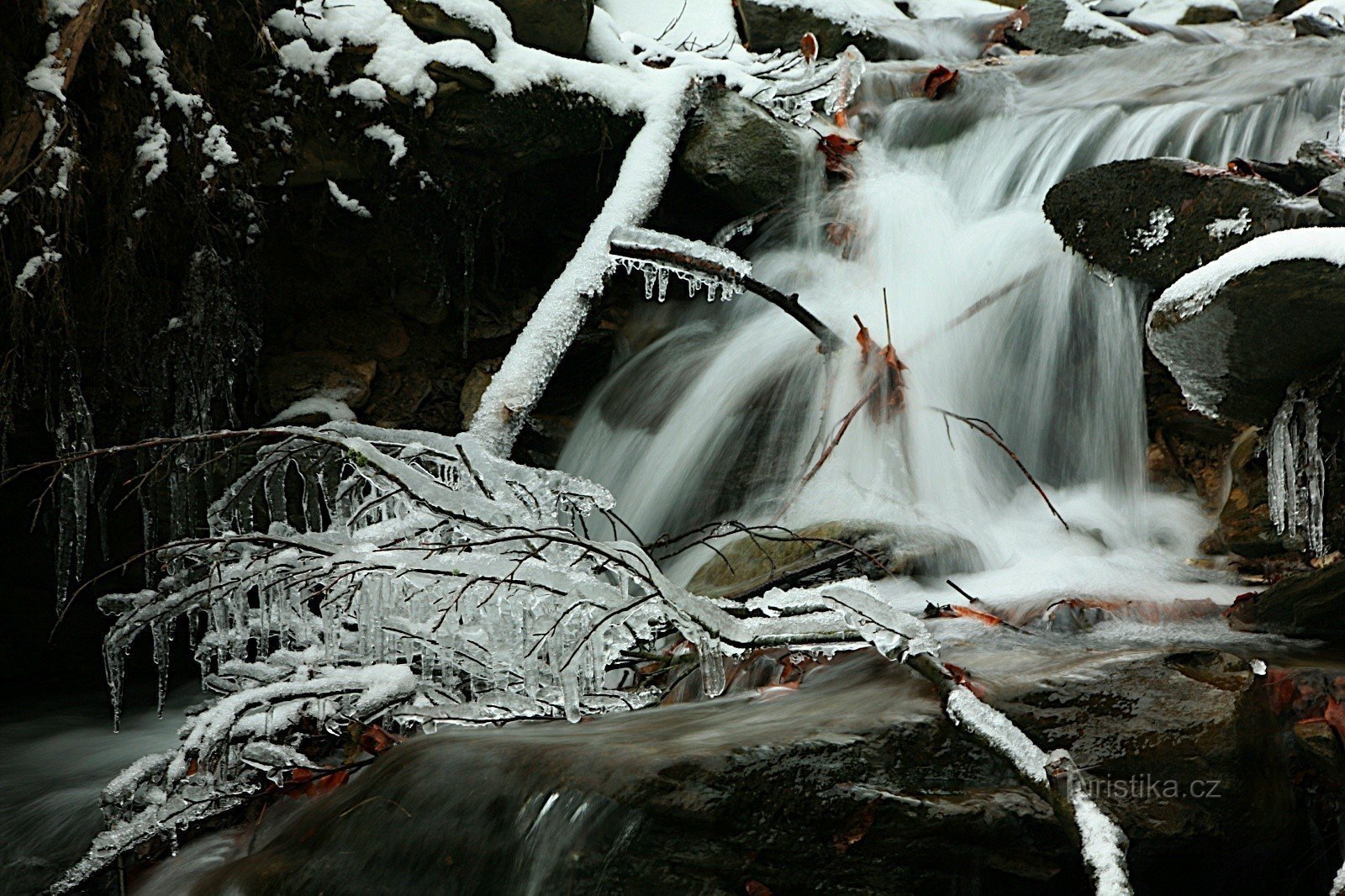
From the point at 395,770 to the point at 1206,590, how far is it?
2.67 metres

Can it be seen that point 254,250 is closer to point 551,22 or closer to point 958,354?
point 551,22

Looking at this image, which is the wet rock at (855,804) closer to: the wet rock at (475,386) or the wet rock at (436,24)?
the wet rock at (475,386)

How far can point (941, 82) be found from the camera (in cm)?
635

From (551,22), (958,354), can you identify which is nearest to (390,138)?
(551,22)

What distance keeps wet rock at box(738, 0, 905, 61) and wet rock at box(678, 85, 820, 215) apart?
2.57 meters

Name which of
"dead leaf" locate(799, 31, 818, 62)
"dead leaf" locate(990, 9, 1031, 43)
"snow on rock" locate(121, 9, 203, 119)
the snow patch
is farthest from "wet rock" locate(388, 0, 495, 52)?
"dead leaf" locate(990, 9, 1031, 43)

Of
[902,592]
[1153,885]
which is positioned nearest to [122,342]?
[902,592]

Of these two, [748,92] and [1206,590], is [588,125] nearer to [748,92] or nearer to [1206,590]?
[748,92]

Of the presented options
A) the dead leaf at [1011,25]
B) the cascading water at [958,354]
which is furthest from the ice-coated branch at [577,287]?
the dead leaf at [1011,25]

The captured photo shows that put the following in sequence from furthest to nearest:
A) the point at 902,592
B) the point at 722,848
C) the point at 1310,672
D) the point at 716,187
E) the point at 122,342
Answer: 1. the point at 716,187
2. the point at 122,342
3. the point at 902,592
4. the point at 1310,672
5. the point at 722,848

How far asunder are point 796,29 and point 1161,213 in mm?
4666

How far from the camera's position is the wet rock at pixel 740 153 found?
522 cm

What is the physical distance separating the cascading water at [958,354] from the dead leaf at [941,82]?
6.4 inches

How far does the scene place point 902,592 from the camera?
3219 mm
